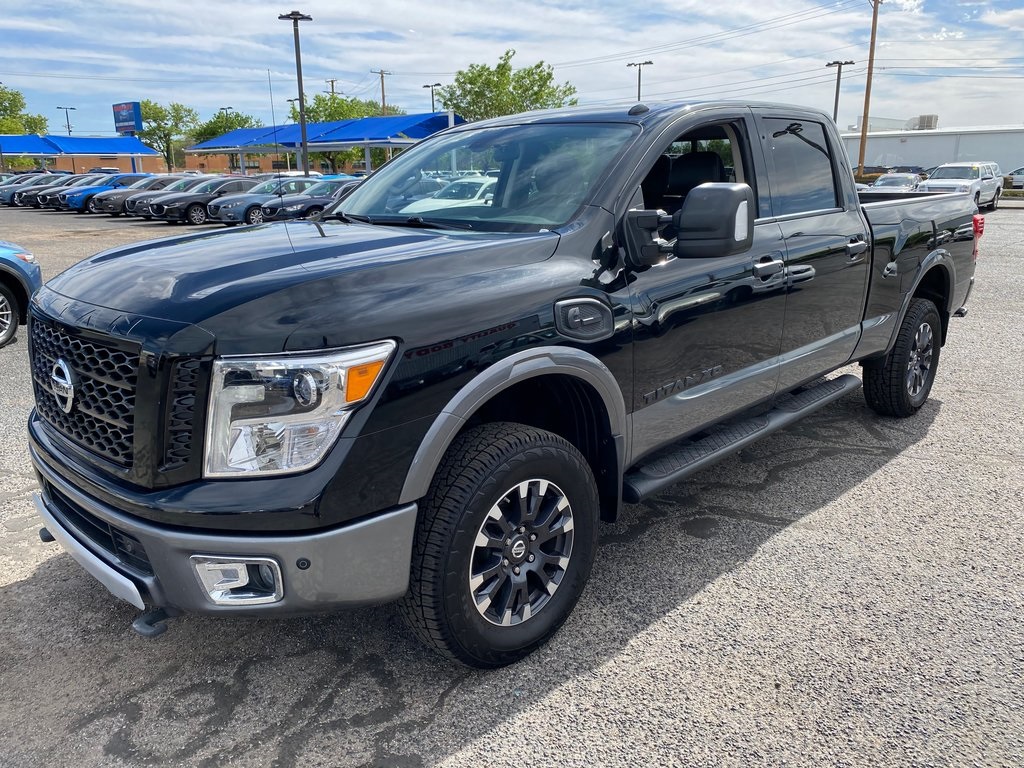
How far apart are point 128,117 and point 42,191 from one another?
5960 cm

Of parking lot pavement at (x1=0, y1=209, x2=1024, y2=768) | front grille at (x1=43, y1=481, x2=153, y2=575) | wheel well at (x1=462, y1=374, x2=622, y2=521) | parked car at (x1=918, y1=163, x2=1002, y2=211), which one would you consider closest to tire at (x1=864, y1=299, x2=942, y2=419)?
parking lot pavement at (x1=0, y1=209, x2=1024, y2=768)

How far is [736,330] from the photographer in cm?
359

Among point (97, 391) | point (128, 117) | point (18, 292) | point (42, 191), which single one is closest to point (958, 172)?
point (18, 292)

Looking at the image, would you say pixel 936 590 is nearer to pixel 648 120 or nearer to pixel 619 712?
pixel 619 712

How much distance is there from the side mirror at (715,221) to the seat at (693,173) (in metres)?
0.78

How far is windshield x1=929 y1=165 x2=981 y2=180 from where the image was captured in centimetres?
2811

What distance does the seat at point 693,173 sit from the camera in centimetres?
380

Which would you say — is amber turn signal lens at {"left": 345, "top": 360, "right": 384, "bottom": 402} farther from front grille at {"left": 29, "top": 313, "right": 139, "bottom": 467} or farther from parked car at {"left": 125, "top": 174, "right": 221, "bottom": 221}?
parked car at {"left": 125, "top": 174, "right": 221, "bottom": 221}

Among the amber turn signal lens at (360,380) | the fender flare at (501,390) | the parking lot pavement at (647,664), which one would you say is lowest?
the parking lot pavement at (647,664)

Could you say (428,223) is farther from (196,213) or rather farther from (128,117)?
(128,117)

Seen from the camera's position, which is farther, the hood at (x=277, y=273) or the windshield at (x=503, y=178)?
the windshield at (x=503, y=178)

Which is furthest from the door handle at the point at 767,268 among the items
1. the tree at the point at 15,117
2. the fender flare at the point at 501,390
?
the tree at the point at 15,117

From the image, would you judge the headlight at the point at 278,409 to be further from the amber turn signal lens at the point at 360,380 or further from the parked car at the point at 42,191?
the parked car at the point at 42,191

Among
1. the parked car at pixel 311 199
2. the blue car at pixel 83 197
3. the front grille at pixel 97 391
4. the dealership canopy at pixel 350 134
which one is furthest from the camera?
the dealership canopy at pixel 350 134
